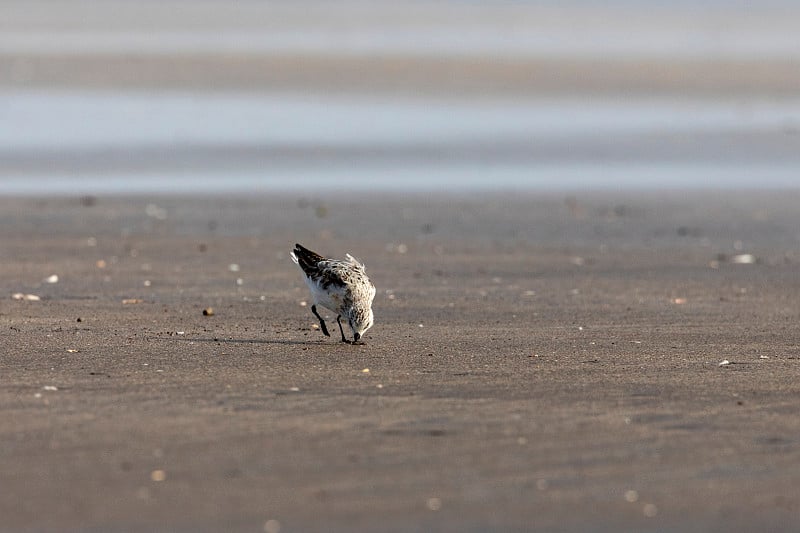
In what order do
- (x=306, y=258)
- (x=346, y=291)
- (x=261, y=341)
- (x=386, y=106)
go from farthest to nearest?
(x=386, y=106) < (x=306, y=258) < (x=261, y=341) < (x=346, y=291)

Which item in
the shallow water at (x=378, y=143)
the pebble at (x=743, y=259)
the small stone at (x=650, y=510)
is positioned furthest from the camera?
the shallow water at (x=378, y=143)

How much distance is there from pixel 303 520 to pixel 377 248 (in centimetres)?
925

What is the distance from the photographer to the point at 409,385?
27.5 feet

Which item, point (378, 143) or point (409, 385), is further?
point (378, 143)

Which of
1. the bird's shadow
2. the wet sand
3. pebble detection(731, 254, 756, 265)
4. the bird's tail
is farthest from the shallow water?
the bird's shadow

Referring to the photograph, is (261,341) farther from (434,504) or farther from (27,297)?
(434,504)

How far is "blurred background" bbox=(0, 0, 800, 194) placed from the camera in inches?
850

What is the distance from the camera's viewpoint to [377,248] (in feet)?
49.3

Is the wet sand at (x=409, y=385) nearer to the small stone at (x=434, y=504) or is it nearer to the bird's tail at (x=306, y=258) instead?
A: the small stone at (x=434, y=504)

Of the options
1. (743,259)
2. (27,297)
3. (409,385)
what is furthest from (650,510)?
(743,259)

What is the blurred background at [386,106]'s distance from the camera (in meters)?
21.6

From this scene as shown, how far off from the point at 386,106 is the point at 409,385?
2300cm

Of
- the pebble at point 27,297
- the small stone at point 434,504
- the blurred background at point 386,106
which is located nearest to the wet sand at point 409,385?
the small stone at point 434,504

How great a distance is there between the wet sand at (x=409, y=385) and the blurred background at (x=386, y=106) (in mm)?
5634
